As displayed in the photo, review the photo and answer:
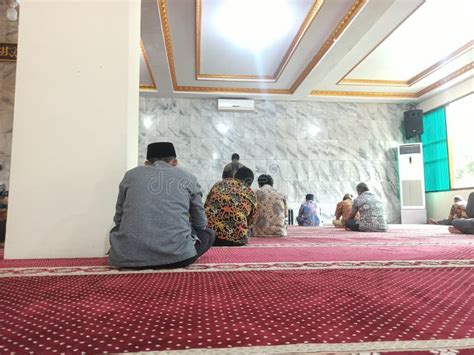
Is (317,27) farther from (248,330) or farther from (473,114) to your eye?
(248,330)

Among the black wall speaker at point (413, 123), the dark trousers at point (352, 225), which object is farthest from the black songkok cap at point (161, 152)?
the black wall speaker at point (413, 123)

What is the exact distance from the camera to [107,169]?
257 centimetres

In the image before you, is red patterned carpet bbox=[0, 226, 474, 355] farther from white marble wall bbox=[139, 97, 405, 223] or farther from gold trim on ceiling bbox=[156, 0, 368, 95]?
white marble wall bbox=[139, 97, 405, 223]

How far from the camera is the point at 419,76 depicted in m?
7.95

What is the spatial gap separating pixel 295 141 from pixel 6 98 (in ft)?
20.9

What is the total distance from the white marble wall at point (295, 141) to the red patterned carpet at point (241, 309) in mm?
7005

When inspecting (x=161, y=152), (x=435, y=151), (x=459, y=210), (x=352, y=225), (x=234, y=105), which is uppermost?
(x=234, y=105)

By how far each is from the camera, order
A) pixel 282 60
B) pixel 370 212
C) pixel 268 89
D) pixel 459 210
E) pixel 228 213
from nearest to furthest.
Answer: pixel 228 213 < pixel 370 212 < pixel 459 210 < pixel 282 60 < pixel 268 89

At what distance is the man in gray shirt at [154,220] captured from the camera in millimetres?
1857

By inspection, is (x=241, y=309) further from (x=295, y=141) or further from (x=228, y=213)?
(x=295, y=141)

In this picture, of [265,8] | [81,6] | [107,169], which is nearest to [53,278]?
[107,169]

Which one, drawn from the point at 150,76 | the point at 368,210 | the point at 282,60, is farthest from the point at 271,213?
the point at 150,76

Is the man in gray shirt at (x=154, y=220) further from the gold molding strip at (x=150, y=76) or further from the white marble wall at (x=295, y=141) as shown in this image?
the white marble wall at (x=295, y=141)

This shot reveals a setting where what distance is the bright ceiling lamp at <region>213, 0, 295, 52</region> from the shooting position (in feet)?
16.8
